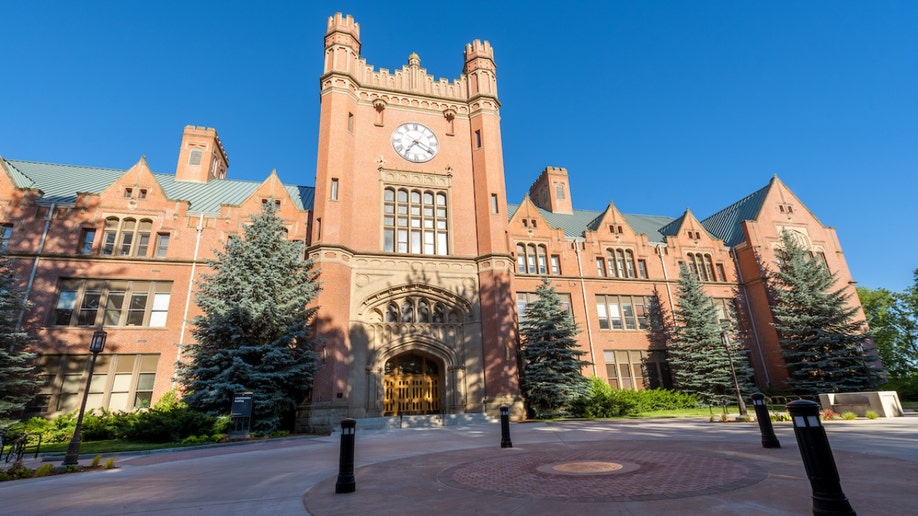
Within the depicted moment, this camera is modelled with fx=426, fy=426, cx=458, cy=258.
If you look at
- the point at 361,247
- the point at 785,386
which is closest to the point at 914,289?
the point at 785,386

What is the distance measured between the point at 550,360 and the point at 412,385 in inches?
295

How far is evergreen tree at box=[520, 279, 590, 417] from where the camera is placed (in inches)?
875

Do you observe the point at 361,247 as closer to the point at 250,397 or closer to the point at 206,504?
the point at 250,397

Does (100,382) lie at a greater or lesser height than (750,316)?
lesser

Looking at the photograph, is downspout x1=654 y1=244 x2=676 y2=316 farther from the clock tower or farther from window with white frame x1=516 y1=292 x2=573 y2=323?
the clock tower

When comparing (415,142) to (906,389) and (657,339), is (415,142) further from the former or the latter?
(906,389)

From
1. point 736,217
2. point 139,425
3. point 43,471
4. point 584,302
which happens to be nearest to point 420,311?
point 584,302

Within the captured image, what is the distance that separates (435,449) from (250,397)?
337 inches

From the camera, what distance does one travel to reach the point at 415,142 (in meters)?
26.8

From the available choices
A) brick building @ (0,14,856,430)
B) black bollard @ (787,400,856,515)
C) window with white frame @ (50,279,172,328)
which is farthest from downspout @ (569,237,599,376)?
window with white frame @ (50,279,172,328)

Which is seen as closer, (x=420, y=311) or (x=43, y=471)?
(x=43, y=471)

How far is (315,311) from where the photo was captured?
2005 cm

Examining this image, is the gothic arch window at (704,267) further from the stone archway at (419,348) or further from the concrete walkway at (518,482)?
the concrete walkway at (518,482)

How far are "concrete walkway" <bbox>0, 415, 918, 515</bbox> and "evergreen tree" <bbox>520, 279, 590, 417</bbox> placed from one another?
12021 mm
